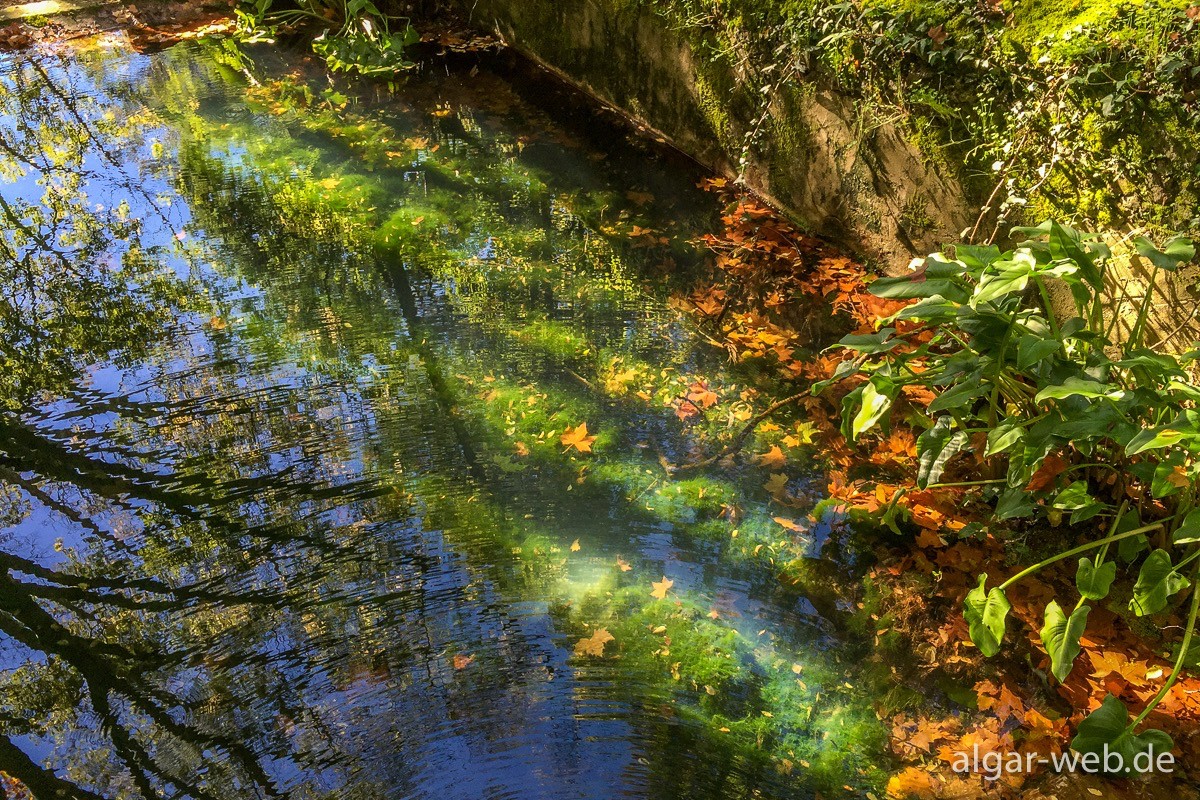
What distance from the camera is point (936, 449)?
2740mm

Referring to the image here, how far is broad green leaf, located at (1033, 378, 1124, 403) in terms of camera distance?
7.35 feet

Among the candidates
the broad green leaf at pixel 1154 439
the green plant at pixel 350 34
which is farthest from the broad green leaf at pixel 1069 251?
the green plant at pixel 350 34

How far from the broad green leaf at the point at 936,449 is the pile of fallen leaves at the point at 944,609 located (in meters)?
0.21

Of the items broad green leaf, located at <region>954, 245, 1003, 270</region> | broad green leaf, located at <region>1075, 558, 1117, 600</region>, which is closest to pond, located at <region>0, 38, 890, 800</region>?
broad green leaf, located at <region>1075, 558, 1117, 600</region>

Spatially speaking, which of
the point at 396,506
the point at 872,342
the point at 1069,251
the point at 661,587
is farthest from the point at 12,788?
the point at 1069,251

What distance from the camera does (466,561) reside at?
9.64ft

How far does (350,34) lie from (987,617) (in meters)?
6.23

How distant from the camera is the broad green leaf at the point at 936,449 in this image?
270cm

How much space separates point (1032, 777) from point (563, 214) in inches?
142

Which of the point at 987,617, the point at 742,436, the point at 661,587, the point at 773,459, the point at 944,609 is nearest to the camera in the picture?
the point at 987,617

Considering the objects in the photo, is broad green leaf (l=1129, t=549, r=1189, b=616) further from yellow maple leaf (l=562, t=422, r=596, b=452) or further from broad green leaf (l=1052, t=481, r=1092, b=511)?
yellow maple leaf (l=562, t=422, r=596, b=452)

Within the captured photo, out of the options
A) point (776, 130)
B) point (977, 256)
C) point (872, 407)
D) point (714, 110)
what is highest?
point (714, 110)

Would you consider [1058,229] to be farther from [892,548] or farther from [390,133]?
[390,133]

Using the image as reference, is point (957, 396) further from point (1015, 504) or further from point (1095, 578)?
point (1095, 578)
